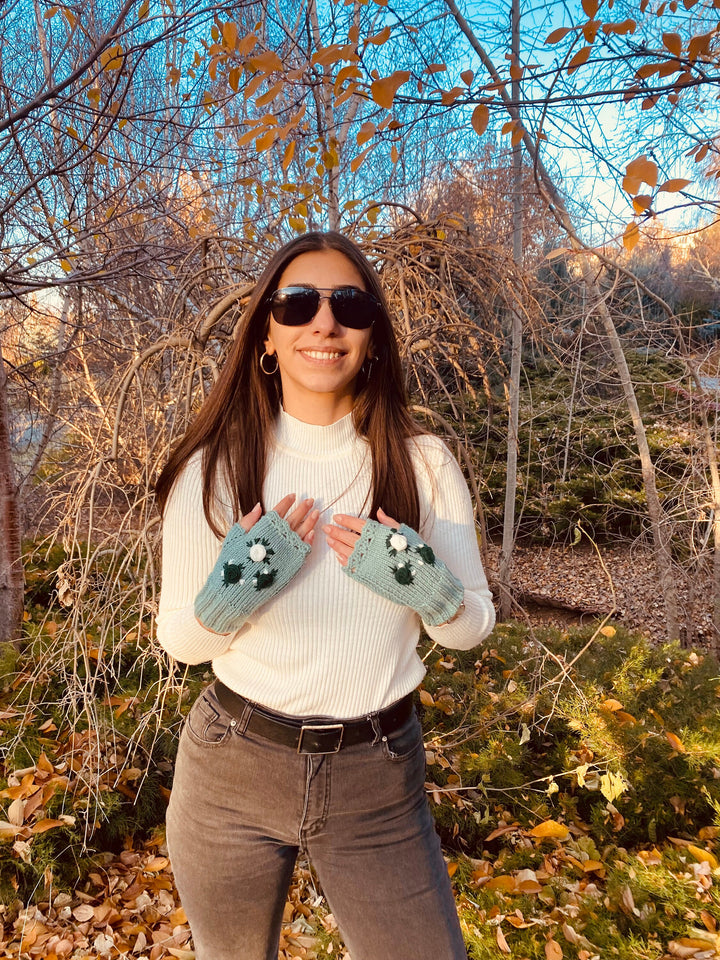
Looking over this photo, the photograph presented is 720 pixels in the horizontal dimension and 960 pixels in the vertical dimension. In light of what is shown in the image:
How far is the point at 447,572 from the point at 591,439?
781cm

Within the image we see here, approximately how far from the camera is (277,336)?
1.41m

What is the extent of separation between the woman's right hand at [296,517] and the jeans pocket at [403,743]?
45 centimetres

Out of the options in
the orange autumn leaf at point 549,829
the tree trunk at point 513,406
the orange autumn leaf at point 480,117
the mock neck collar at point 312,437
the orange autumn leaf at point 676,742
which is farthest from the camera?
the tree trunk at point 513,406

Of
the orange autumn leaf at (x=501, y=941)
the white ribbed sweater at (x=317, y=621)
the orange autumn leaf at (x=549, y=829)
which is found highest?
the white ribbed sweater at (x=317, y=621)

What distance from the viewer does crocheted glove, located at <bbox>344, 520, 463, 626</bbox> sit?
1241mm

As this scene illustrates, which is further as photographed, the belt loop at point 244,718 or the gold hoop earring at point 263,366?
the gold hoop earring at point 263,366

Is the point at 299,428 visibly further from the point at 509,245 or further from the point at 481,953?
the point at 509,245

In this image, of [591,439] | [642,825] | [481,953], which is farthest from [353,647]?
[591,439]

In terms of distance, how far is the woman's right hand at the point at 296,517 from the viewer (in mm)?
1302

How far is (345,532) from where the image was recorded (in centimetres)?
131

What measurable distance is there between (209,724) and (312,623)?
0.31m

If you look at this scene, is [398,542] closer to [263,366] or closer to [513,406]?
[263,366]

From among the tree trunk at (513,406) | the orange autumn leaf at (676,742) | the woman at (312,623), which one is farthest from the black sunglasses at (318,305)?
the tree trunk at (513,406)

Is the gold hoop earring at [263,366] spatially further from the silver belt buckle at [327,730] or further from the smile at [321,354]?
the silver belt buckle at [327,730]
